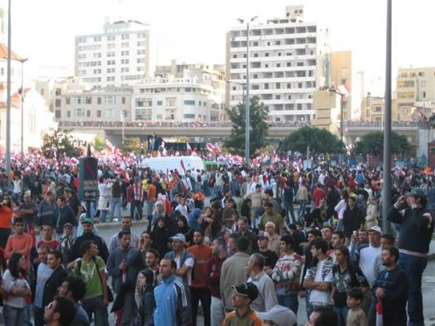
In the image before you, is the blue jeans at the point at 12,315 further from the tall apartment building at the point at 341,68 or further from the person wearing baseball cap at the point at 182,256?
the tall apartment building at the point at 341,68

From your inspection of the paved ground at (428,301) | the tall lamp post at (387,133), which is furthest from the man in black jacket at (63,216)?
Answer: the tall lamp post at (387,133)

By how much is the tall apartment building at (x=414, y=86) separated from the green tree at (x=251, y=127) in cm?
8844

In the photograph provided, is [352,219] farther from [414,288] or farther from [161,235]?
[414,288]

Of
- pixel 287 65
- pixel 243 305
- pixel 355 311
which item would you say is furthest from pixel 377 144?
pixel 287 65

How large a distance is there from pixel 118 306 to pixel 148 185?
18.2 m

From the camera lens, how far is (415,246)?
10883mm

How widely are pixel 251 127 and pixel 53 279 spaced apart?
2144 inches

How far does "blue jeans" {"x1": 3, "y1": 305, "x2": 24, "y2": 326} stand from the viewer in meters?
9.85

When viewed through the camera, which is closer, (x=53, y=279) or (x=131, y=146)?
(x=53, y=279)

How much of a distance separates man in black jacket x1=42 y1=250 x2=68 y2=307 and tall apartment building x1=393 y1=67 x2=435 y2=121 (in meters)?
144

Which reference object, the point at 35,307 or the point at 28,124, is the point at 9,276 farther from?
the point at 28,124

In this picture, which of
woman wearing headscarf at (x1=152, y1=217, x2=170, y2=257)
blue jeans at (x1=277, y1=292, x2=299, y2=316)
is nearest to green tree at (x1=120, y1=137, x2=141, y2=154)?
woman wearing headscarf at (x1=152, y1=217, x2=170, y2=257)

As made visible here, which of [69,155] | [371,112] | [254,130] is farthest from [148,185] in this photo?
[371,112]

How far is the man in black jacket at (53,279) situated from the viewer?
9594 mm
